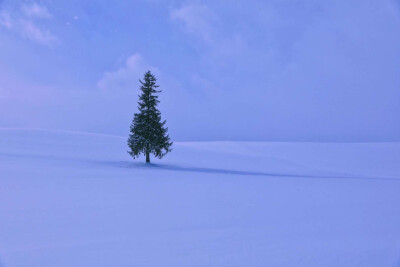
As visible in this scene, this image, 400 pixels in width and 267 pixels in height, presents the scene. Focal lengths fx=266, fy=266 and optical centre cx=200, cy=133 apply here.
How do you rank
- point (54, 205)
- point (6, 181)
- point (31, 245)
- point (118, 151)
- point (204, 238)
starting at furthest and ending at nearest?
1. point (118, 151)
2. point (6, 181)
3. point (54, 205)
4. point (204, 238)
5. point (31, 245)

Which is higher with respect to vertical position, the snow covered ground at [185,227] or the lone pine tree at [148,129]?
the lone pine tree at [148,129]

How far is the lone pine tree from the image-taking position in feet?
72.0

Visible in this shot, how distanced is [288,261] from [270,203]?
169 inches

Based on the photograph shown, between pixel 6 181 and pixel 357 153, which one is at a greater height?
pixel 357 153

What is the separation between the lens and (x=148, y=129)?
2212cm

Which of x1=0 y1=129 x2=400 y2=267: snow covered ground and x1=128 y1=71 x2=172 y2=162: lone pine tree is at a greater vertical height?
x1=128 y1=71 x2=172 y2=162: lone pine tree

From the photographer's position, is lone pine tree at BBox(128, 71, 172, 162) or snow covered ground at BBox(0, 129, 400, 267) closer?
snow covered ground at BBox(0, 129, 400, 267)

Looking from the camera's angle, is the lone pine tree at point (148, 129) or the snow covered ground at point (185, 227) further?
the lone pine tree at point (148, 129)

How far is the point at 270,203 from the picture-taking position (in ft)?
27.1

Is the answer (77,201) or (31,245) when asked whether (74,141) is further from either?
(31,245)

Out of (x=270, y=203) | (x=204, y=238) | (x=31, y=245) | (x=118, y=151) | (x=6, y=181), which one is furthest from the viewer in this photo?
(x=118, y=151)

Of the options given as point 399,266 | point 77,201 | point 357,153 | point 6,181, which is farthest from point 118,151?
point 357,153

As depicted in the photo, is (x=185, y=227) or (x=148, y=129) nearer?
(x=185, y=227)

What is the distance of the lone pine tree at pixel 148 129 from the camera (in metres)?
21.9
